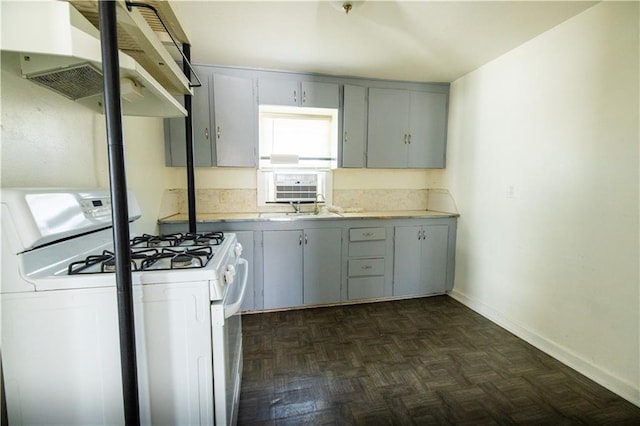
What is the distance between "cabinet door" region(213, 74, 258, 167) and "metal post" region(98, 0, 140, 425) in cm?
179

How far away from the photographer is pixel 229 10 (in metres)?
1.67

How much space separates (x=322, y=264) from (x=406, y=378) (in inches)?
44.8

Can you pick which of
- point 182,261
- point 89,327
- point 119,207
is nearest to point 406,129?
point 182,261

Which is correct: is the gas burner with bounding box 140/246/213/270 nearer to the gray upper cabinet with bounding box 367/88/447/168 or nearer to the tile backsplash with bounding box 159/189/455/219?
the tile backsplash with bounding box 159/189/455/219

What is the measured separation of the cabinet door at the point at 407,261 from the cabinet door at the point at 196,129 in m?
1.98

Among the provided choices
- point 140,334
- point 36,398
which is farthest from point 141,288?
point 36,398

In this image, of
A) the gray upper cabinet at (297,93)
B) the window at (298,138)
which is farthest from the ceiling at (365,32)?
the window at (298,138)

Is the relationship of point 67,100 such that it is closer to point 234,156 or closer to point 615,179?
point 234,156

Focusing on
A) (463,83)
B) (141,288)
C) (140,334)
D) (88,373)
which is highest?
(463,83)

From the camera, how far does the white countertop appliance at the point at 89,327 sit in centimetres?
82

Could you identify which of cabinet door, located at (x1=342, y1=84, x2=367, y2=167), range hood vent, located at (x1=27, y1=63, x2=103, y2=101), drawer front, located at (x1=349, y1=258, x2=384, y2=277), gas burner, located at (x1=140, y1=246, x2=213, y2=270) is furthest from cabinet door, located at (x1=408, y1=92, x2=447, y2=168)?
range hood vent, located at (x1=27, y1=63, x2=103, y2=101)

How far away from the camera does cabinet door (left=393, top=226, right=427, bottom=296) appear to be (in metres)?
2.72

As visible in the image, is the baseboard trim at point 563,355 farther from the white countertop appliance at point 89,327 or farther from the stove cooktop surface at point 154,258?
the stove cooktop surface at point 154,258

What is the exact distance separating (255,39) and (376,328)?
2377 millimetres
